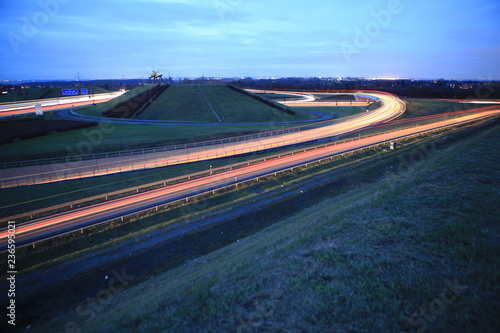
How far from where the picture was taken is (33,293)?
44.5 ft

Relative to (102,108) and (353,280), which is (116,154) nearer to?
(353,280)

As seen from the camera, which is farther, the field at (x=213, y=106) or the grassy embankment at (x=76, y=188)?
the field at (x=213, y=106)

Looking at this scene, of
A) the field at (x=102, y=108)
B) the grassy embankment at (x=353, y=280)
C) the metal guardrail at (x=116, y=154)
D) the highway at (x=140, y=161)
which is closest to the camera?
the grassy embankment at (x=353, y=280)

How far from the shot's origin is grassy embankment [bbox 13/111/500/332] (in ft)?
24.4

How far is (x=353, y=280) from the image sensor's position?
28.7ft

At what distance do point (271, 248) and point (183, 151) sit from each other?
89.0ft

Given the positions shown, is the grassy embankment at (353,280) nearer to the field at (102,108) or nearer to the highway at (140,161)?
the highway at (140,161)

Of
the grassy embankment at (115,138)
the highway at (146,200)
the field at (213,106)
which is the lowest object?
the highway at (146,200)

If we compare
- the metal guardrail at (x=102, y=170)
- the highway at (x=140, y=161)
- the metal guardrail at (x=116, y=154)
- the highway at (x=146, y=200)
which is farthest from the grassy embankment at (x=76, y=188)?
the metal guardrail at (x=116, y=154)

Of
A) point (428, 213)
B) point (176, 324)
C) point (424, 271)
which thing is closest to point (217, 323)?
point (176, 324)

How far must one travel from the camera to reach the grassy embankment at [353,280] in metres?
7.43

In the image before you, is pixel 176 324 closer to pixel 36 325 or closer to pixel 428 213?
pixel 36 325

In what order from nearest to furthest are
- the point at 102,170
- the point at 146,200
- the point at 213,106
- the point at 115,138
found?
1. the point at 146,200
2. the point at 102,170
3. the point at 115,138
4. the point at 213,106

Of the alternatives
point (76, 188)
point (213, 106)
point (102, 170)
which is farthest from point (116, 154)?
point (213, 106)
